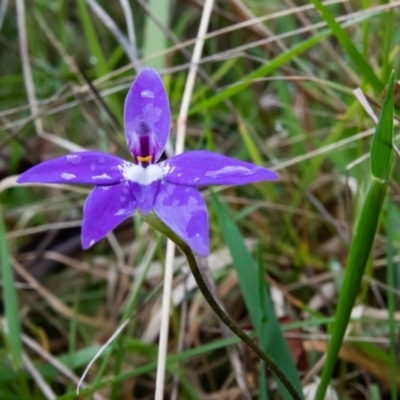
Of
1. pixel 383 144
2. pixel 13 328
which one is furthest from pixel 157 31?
pixel 383 144

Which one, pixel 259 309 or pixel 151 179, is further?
pixel 259 309

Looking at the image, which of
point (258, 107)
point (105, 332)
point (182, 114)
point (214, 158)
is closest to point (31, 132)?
point (258, 107)

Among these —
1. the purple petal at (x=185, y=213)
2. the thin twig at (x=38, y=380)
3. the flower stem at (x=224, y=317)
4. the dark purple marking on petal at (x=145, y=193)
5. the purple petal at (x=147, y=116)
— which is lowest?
the thin twig at (x=38, y=380)

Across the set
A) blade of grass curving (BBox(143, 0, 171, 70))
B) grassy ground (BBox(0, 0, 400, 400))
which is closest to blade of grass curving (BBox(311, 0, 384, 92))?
grassy ground (BBox(0, 0, 400, 400))

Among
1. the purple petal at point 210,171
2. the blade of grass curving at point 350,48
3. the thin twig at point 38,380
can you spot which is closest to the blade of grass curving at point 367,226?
the purple petal at point 210,171

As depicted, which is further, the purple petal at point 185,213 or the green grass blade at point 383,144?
the green grass blade at point 383,144

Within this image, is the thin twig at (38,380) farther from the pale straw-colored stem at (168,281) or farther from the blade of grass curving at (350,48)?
the blade of grass curving at (350,48)

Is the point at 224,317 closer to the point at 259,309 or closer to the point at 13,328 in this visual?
the point at 259,309
